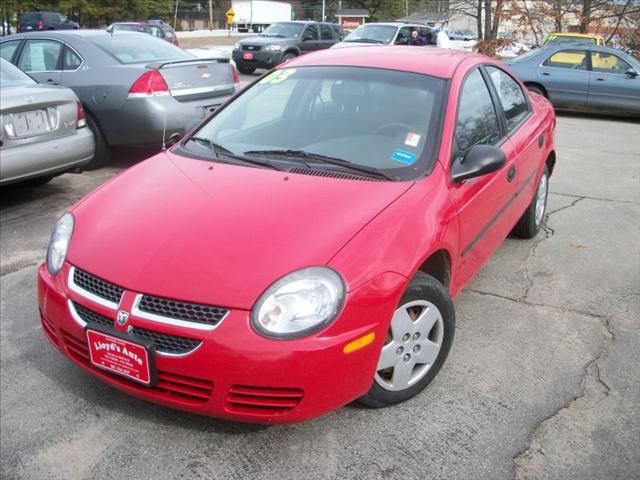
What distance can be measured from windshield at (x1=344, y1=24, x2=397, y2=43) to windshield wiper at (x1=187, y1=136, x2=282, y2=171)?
14.6 meters

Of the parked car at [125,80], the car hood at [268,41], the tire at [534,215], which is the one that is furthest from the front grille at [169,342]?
the car hood at [268,41]

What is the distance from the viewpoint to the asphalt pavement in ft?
8.18

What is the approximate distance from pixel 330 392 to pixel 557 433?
1.05 metres

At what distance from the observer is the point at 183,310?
2326mm

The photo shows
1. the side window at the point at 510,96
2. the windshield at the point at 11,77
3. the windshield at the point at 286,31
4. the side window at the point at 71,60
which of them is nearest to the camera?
the side window at the point at 510,96

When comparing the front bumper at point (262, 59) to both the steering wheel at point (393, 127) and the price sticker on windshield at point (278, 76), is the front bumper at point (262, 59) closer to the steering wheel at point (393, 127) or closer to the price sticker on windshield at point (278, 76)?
the price sticker on windshield at point (278, 76)

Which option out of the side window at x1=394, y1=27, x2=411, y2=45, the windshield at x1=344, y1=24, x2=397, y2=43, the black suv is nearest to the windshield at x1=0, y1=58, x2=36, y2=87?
the windshield at x1=344, y1=24, x2=397, y2=43

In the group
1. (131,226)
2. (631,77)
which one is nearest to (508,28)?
(631,77)

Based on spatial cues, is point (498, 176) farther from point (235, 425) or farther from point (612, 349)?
point (235, 425)

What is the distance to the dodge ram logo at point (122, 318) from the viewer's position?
2.37 m

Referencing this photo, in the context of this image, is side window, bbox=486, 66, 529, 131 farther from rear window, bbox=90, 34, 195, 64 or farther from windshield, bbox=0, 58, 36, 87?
rear window, bbox=90, 34, 195, 64

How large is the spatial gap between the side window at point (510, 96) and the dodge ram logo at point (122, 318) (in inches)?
109

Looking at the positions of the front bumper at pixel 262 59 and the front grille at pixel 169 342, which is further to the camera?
the front bumper at pixel 262 59

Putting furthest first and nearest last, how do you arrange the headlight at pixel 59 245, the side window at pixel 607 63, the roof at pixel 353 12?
the roof at pixel 353 12 < the side window at pixel 607 63 < the headlight at pixel 59 245
